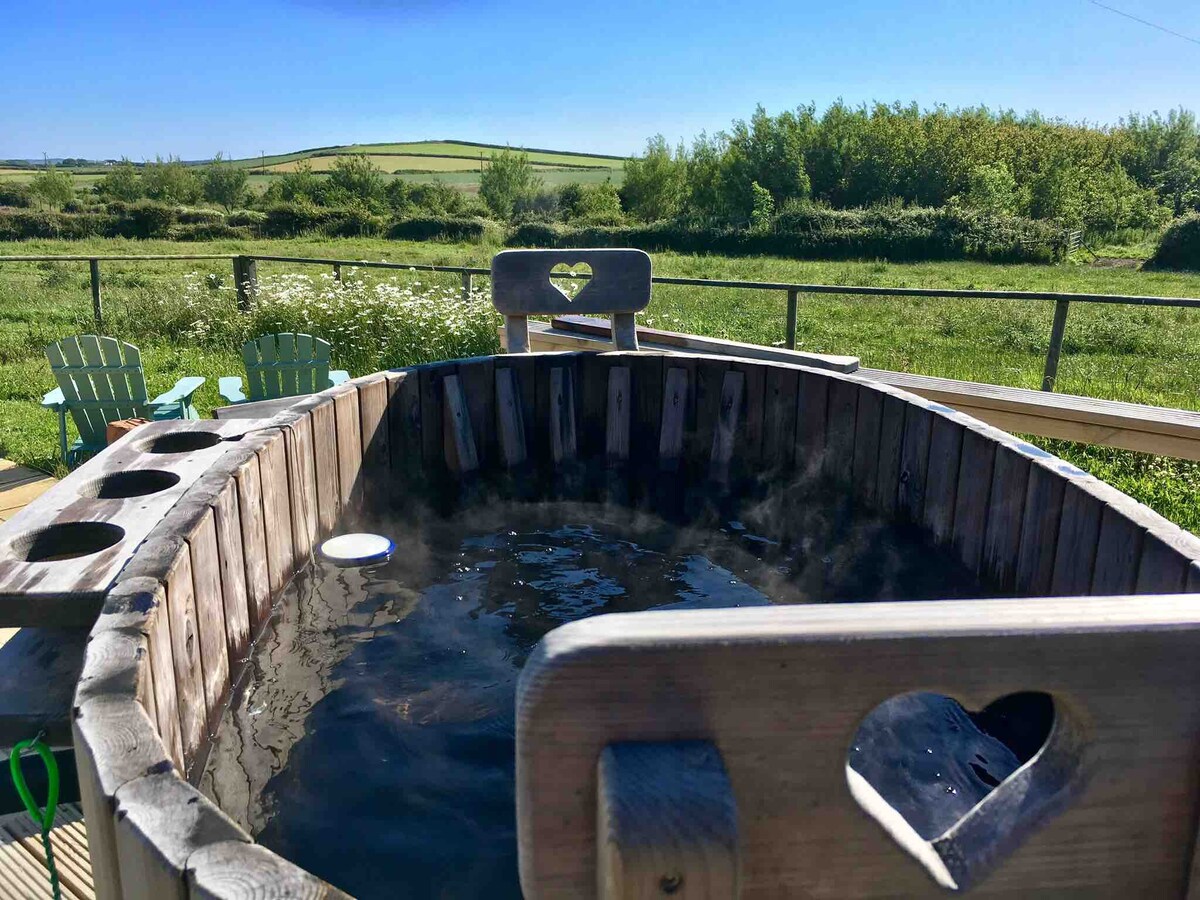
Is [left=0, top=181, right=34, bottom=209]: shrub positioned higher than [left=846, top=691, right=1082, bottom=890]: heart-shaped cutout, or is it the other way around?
[left=0, top=181, right=34, bottom=209]: shrub

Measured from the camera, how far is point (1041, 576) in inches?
94.0

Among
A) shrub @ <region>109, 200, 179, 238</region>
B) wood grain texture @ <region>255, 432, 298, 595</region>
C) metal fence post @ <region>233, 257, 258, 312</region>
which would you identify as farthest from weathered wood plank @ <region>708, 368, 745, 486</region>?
shrub @ <region>109, 200, 179, 238</region>

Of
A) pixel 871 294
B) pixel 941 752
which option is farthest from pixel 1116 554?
pixel 871 294

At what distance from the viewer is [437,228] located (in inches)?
1618

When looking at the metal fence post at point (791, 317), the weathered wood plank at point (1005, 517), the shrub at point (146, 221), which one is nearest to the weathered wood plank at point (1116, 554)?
the weathered wood plank at point (1005, 517)

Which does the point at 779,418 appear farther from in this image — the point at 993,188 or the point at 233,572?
the point at 993,188

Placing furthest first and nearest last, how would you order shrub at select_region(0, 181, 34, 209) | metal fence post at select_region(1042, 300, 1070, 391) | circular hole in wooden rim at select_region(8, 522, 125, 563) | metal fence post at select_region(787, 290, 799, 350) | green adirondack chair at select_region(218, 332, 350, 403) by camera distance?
shrub at select_region(0, 181, 34, 209) → metal fence post at select_region(787, 290, 799, 350) → metal fence post at select_region(1042, 300, 1070, 391) → green adirondack chair at select_region(218, 332, 350, 403) → circular hole in wooden rim at select_region(8, 522, 125, 563)

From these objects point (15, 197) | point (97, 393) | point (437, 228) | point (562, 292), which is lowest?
point (97, 393)

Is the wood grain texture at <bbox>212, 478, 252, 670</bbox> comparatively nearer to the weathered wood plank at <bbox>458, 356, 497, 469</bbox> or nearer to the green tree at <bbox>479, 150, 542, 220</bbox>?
the weathered wood plank at <bbox>458, 356, 497, 469</bbox>

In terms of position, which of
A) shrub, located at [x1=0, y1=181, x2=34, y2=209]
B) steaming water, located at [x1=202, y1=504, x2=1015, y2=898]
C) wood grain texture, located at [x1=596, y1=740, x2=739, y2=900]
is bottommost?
steaming water, located at [x1=202, y1=504, x2=1015, y2=898]

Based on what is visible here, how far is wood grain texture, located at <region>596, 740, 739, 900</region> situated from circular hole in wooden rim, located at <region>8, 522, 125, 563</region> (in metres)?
2.18

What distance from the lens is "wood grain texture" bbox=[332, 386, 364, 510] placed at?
3.36 metres

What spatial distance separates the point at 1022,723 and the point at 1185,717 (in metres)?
1.46

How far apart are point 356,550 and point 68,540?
0.89 m
